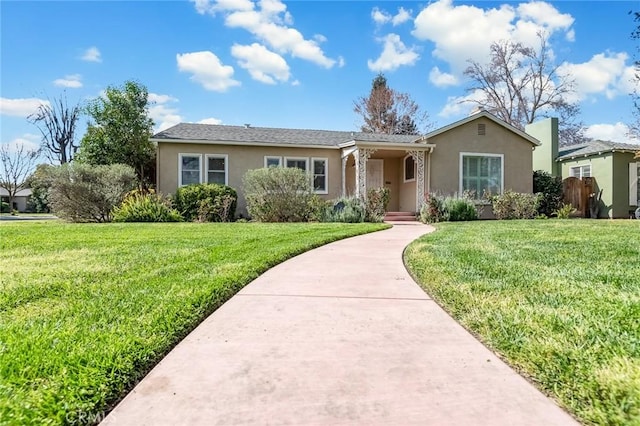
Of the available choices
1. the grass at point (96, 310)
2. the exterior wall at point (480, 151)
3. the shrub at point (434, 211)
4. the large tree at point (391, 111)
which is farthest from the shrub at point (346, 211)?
the large tree at point (391, 111)

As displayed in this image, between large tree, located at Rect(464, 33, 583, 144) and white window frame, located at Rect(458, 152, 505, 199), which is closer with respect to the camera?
white window frame, located at Rect(458, 152, 505, 199)

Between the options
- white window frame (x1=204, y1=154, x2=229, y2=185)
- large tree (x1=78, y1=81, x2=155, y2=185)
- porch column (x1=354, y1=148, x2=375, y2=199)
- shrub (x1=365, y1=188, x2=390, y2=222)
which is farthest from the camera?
large tree (x1=78, y1=81, x2=155, y2=185)

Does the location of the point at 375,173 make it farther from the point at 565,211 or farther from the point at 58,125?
the point at 58,125

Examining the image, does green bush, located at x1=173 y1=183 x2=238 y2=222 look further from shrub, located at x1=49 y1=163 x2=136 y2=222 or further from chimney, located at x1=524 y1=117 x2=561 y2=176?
chimney, located at x1=524 y1=117 x2=561 y2=176

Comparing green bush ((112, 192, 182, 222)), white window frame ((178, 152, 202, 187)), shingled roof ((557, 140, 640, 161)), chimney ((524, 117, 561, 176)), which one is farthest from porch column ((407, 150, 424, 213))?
green bush ((112, 192, 182, 222))

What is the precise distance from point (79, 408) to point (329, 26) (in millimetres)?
14417

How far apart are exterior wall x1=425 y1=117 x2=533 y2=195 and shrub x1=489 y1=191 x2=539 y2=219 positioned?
1.44 m

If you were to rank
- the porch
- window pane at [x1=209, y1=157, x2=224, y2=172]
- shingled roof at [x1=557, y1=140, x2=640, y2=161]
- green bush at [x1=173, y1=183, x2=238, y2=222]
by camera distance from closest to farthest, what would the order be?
green bush at [x1=173, y1=183, x2=238, y2=222]
the porch
window pane at [x1=209, y1=157, x2=224, y2=172]
shingled roof at [x1=557, y1=140, x2=640, y2=161]

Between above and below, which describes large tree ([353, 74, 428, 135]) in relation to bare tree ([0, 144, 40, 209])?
above

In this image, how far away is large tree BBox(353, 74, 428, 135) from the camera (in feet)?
112

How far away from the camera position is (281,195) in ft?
42.7

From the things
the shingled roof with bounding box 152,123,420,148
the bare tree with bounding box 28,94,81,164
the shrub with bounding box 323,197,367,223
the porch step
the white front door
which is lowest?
the porch step

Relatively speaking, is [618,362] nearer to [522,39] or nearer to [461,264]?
[461,264]

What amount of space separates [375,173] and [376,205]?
14.5ft
